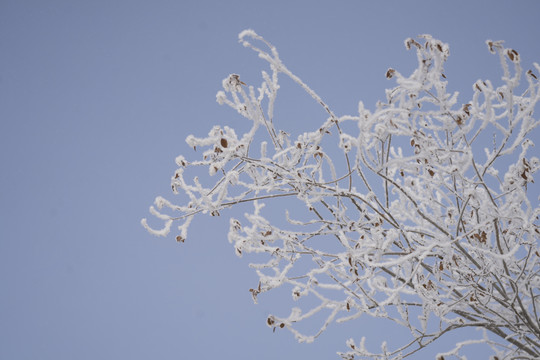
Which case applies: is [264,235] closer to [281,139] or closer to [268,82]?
[281,139]

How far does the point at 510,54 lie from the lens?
2.06 meters

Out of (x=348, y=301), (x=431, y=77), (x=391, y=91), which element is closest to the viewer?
(x=431, y=77)

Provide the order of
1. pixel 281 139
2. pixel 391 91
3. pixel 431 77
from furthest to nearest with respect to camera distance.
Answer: pixel 281 139, pixel 391 91, pixel 431 77

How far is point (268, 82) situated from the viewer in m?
2.58

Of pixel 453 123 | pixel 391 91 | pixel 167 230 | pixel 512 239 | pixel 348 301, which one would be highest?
pixel 391 91

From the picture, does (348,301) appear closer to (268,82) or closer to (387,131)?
(387,131)

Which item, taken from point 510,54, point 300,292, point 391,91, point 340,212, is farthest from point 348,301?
point 510,54

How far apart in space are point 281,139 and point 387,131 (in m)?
0.81

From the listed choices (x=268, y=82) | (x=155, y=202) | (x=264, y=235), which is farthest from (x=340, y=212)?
(x=155, y=202)

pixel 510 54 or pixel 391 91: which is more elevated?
pixel 391 91

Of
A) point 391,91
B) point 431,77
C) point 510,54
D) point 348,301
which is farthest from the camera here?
point 348,301

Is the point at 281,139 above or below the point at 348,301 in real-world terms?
above

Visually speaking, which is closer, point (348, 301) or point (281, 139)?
point (348, 301)

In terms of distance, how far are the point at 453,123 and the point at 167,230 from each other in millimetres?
1872
